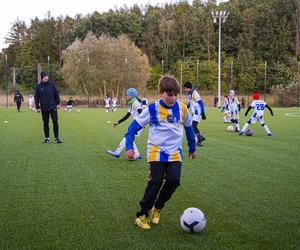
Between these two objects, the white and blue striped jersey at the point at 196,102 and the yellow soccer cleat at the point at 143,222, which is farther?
the white and blue striped jersey at the point at 196,102

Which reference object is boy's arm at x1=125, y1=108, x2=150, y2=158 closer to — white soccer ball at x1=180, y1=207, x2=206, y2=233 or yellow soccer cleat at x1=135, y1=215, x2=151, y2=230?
yellow soccer cleat at x1=135, y1=215, x2=151, y2=230

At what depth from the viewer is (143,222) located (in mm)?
5809

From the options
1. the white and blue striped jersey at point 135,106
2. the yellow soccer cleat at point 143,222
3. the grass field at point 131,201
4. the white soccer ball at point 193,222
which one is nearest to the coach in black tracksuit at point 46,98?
the grass field at point 131,201

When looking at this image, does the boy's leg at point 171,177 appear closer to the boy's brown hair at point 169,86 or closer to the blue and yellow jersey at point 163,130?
the blue and yellow jersey at point 163,130

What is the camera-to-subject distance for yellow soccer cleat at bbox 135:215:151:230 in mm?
5766

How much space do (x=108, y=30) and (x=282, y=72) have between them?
3422cm

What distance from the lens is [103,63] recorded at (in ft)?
193

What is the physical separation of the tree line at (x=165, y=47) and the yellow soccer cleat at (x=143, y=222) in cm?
5206

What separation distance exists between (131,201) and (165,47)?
253 feet

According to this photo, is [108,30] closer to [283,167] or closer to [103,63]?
[103,63]

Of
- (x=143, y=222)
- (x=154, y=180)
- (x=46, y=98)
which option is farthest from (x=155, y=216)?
(x=46, y=98)

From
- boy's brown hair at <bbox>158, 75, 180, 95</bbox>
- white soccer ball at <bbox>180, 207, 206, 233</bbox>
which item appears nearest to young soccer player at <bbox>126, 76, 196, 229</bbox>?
boy's brown hair at <bbox>158, 75, 180, 95</bbox>

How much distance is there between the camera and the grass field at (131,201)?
533 centimetres

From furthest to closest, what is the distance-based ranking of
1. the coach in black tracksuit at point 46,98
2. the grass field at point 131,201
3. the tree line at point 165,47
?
the tree line at point 165,47, the coach in black tracksuit at point 46,98, the grass field at point 131,201
